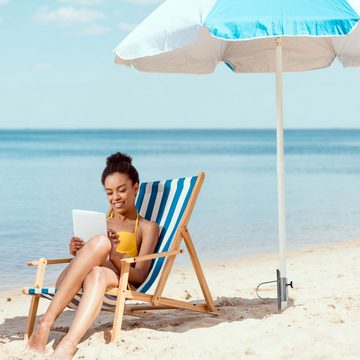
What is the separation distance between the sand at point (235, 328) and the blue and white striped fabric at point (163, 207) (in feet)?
1.02

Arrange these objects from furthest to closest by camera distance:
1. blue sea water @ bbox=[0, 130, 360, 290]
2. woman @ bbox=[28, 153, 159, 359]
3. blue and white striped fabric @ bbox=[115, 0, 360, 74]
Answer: blue sea water @ bbox=[0, 130, 360, 290]
woman @ bbox=[28, 153, 159, 359]
blue and white striped fabric @ bbox=[115, 0, 360, 74]

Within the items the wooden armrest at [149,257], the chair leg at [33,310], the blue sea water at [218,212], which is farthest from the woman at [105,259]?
the blue sea water at [218,212]

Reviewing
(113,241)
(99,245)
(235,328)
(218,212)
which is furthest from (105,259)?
(218,212)

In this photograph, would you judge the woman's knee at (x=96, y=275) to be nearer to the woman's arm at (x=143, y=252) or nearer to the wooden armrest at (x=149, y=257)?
the wooden armrest at (x=149, y=257)

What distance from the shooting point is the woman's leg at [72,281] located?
4.28 m

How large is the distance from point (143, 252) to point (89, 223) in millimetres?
414

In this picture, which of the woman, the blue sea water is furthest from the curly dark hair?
the blue sea water

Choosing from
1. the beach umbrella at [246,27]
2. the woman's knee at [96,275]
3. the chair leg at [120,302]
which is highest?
the beach umbrella at [246,27]

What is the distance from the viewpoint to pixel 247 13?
13.4 feet

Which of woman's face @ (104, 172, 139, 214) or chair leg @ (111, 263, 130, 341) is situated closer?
chair leg @ (111, 263, 130, 341)

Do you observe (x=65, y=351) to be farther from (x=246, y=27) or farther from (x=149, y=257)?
(x=246, y=27)

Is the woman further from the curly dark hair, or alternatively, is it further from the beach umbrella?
the beach umbrella

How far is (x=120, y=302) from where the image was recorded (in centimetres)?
444

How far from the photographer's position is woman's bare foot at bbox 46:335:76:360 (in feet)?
13.4
